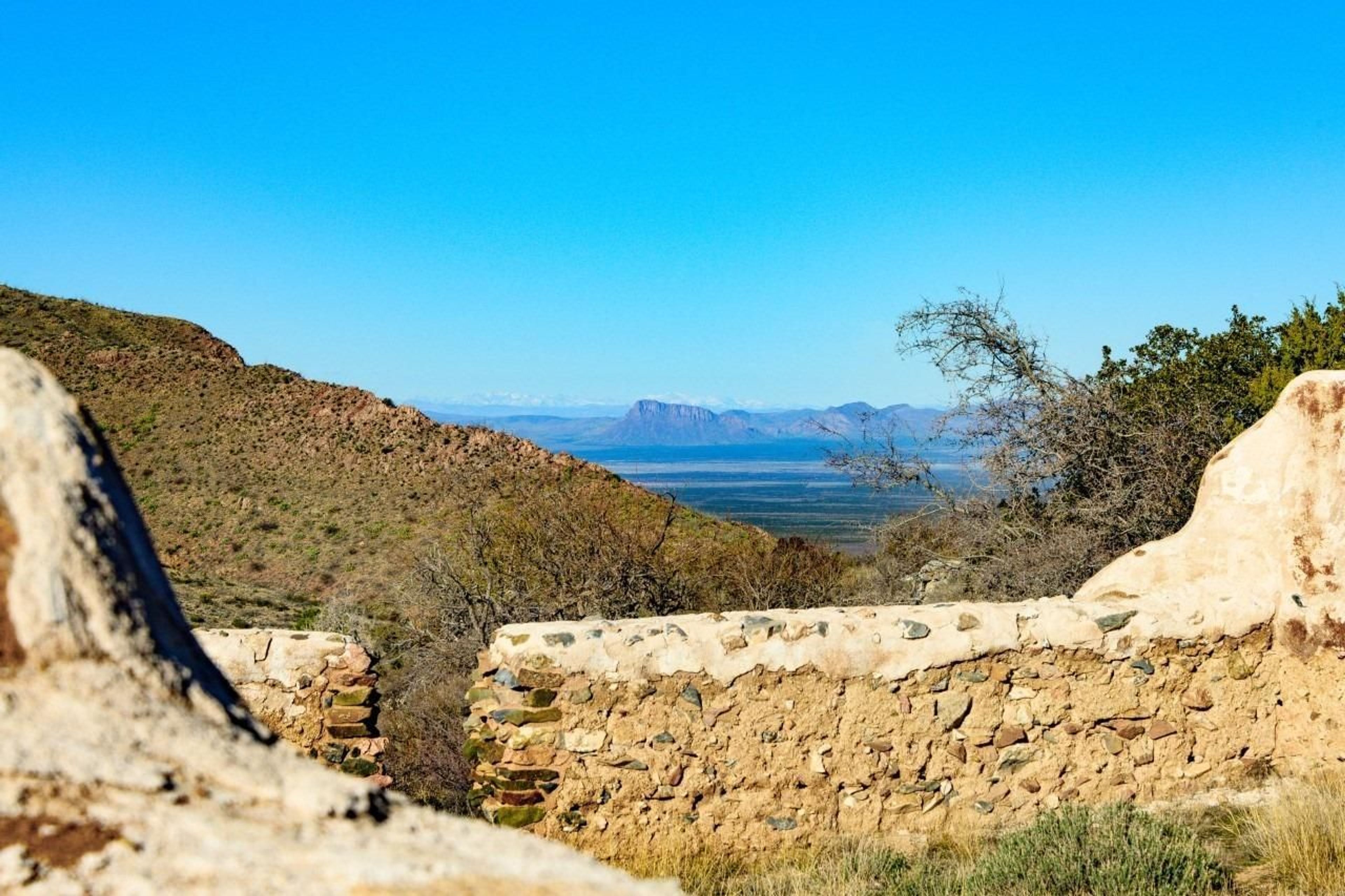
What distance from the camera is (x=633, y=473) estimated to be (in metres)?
139

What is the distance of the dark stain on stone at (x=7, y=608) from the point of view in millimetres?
1724

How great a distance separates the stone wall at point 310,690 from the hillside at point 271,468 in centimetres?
1378

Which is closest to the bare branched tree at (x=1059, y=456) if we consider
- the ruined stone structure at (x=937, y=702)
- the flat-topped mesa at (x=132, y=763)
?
the ruined stone structure at (x=937, y=702)

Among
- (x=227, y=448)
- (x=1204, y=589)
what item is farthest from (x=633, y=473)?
Answer: (x=1204, y=589)

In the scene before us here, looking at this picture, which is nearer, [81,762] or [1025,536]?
[81,762]

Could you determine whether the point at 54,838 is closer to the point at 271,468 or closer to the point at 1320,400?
the point at 1320,400

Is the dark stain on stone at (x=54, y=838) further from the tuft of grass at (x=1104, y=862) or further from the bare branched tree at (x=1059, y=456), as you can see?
the bare branched tree at (x=1059, y=456)

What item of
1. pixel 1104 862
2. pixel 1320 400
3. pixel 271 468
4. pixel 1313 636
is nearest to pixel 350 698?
pixel 1104 862

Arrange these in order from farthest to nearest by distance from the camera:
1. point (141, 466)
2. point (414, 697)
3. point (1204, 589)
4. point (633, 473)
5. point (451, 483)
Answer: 1. point (633, 473)
2. point (141, 466)
3. point (451, 483)
4. point (414, 697)
5. point (1204, 589)

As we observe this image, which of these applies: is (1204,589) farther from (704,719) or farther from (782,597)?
(782,597)

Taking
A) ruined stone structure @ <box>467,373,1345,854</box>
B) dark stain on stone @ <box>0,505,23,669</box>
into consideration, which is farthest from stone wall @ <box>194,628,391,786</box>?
dark stain on stone @ <box>0,505,23,669</box>

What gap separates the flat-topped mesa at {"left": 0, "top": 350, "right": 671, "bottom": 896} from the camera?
1601mm

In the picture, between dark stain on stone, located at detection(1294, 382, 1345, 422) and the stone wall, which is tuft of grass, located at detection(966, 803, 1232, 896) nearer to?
dark stain on stone, located at detection(1294, 382, 1345, 422)

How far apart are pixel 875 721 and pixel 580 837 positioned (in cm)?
168
